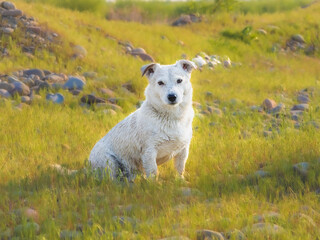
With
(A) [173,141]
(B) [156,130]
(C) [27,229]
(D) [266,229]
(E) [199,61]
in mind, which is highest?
(B) [156,130]

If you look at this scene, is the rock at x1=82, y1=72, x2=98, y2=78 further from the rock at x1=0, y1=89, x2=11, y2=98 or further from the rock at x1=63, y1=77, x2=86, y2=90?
the rock at x1=0, y1=89, x2=11, y2=98

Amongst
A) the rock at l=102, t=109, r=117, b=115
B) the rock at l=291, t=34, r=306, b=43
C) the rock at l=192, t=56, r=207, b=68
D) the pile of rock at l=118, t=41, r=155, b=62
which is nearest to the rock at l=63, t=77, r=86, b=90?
the rock at l=102, t=109, r=117, b=115

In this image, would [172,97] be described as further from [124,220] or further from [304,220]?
[304,220]

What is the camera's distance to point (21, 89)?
10.6m

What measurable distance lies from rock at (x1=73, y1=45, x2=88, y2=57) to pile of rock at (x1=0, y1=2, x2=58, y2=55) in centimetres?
74

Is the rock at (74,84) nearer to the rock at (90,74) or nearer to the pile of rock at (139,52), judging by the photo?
the rock at (90,74)

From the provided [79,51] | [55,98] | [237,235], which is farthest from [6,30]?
[237,235]

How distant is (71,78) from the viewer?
37.3ft

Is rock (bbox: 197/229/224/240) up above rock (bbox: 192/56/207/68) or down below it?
above

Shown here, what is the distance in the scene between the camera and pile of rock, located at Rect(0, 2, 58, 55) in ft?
44.1

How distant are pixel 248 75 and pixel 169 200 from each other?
36.9ft

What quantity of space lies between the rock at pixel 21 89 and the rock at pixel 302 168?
6855mm

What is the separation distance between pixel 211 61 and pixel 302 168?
1107 centimetres

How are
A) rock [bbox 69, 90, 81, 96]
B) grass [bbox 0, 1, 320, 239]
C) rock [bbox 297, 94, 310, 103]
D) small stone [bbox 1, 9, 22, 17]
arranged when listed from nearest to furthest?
grass [bbox 0, 1, 320, 239] → rock [bbox 69, 90, 81, 96] → rock [bbox 297, 94, 310, 103] → small stone [bbox 1, 9, 22, 17]
